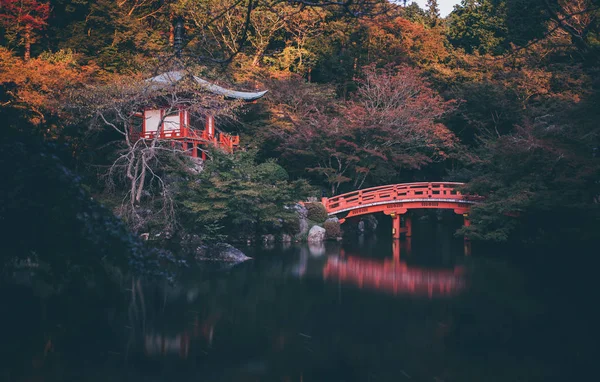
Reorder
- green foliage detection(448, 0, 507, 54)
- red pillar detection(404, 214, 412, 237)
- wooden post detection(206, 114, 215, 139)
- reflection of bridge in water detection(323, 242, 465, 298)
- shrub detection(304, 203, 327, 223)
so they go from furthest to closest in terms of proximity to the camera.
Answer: green foliage detection(448, 0, 507, 54), red pillar detection(404, 214, 412, 237), wooden post detection(206, 114, 215, 139), shrub detection(304, 203, 327, 223), reflection of bridge in water detection(323, 242, 465, 298)

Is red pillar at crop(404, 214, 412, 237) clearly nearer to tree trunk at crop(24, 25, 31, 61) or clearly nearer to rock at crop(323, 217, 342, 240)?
rock at crop(323, 217, 342, 240)

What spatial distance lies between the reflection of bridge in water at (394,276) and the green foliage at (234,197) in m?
2.37

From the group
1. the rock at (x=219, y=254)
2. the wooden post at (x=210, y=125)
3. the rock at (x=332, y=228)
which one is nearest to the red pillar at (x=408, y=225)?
the rock at (x=332, y=228)

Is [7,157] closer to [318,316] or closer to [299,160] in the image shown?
[318,316]

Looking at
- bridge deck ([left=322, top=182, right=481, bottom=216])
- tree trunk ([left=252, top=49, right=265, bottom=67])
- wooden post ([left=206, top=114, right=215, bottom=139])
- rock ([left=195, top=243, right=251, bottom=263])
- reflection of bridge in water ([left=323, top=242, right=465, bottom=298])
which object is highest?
tree trunk ([left=252, top=49, right=265, bottom=67])

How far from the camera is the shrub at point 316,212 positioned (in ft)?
54.3

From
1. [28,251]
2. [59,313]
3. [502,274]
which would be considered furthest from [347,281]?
[28,251]

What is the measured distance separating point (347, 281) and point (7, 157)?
796cm

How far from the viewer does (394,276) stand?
11.6 m

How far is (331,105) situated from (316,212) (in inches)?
206

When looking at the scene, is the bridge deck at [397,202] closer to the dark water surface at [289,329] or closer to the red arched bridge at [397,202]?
the red arched bridge at [397,202]

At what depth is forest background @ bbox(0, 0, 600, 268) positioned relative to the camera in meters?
13.4

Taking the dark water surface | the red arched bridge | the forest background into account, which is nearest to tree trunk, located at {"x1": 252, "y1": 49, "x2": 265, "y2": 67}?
the forest background

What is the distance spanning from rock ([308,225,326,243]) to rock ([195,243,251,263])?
3.31m
